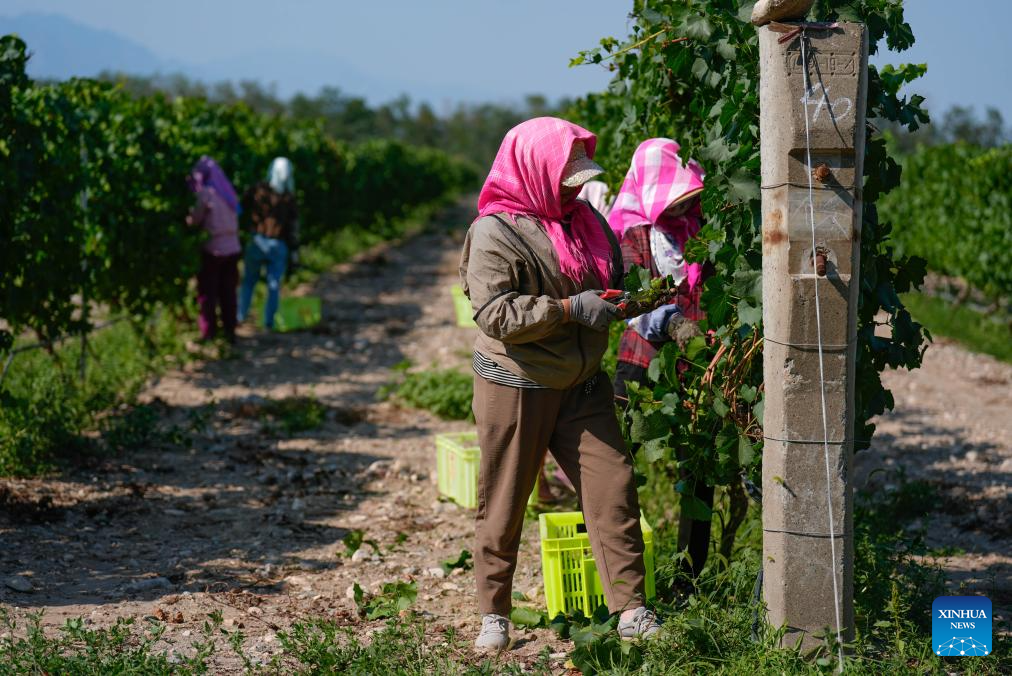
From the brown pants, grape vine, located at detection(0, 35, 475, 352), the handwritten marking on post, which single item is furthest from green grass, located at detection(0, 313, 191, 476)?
the handwritten marking on post

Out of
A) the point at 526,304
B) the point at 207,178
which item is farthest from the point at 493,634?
the point at 207,178

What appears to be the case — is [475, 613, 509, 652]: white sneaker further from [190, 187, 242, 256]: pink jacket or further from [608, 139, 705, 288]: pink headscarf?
[190, 187, 242, 256]: pink jacket

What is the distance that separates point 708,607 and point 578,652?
53 centimetres

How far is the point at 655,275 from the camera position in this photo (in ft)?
13.4

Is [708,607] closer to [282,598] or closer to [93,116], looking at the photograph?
[282,598]

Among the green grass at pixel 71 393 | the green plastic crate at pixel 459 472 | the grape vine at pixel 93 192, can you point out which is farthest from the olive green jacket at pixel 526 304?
the grape vine at pixel 93 192

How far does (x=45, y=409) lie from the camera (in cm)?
616

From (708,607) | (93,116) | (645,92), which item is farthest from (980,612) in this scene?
(93,116)

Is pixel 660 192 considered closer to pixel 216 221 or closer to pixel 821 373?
pixel 821 373

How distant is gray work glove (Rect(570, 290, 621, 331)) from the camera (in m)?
3.31

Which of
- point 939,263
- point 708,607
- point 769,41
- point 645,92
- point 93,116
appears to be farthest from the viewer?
point 939,263

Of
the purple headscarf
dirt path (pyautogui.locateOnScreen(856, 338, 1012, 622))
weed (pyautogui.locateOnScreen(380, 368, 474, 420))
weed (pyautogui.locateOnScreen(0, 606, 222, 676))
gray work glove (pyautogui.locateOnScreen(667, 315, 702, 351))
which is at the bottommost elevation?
dirt path (pyautogui.locateOnScreen(856, 338, 1012, 622))

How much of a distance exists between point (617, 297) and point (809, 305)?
0.70 meters

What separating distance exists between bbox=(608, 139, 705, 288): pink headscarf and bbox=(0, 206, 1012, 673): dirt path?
1625mm
